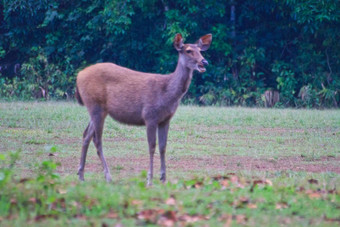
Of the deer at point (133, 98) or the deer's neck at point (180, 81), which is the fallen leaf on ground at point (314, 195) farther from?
the deer's neck at point (180, 81)

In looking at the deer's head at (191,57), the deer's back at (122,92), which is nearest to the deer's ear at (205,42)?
the deer's head at (191,57)

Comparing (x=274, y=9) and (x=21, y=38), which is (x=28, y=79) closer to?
(x=21, y=38)

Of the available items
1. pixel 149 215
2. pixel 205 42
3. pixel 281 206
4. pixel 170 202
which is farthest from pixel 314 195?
pixel 205 42

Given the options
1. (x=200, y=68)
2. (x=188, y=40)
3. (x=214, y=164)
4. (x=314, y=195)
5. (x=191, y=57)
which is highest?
(x=191, y=57)

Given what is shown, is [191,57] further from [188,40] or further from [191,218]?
[188,40]

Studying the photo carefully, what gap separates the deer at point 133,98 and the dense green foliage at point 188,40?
11.4 meters

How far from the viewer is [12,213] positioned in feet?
18.0

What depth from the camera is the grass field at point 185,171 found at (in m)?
5.55

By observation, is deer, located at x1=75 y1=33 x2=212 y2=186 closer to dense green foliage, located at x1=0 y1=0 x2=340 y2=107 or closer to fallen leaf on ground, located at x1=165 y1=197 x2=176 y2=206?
fallen leaf on ground, located at x1=165 y1=197 x2=176 y2=206

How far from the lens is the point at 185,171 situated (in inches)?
341

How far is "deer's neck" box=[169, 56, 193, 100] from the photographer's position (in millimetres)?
8281

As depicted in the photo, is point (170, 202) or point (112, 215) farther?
point (170, 202)

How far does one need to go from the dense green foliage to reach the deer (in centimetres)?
1144

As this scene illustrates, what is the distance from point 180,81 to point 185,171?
51.8 inches
